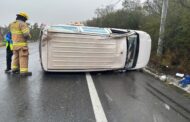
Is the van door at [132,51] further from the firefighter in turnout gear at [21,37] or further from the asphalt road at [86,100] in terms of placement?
the firefighter in turnout gear at [21,37]

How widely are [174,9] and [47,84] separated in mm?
9761

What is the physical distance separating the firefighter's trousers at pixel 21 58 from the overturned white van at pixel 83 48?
0.48 metres

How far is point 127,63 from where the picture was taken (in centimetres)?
1284

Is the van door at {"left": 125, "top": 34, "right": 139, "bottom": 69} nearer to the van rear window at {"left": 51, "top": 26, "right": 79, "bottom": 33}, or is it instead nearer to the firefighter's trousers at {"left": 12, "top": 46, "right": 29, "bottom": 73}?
the van rear window at {"left": 51, "top": 26, "right": 79, "bottom": 33}

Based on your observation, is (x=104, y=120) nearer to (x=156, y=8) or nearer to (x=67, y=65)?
(x=67, y=65)

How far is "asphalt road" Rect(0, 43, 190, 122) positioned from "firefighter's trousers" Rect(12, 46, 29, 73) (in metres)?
0.33

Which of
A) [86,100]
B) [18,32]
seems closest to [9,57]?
[18,32]

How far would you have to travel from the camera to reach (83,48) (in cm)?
1154

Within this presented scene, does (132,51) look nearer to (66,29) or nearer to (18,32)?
(66,29)

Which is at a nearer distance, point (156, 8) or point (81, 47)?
point (81, 47)

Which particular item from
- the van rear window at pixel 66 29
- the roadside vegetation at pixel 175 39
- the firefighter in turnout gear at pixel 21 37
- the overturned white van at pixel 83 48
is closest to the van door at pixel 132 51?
the overturned white van at pixel 83 48

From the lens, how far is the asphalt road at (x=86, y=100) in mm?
6233

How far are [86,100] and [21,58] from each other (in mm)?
4233

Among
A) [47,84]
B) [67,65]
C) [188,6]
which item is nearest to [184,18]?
[188,6]
